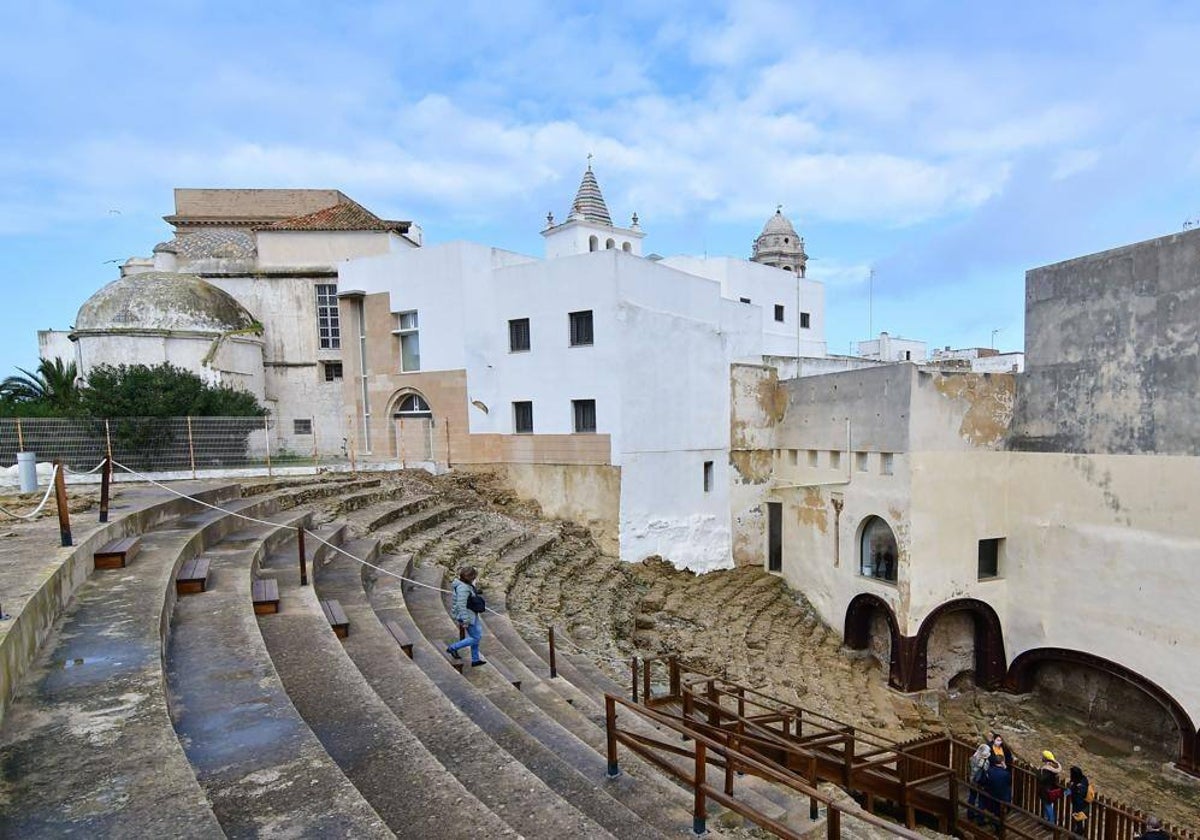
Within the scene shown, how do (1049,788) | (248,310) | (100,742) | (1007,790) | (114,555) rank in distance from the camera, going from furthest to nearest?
(248,310)
(1049,788)
(1007,790)
(114,555)
(100,742)

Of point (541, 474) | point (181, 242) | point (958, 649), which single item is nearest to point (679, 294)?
point (541, 474)

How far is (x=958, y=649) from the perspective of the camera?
14.0m

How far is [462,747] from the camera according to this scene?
4.31m

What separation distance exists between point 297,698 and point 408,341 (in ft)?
46.8

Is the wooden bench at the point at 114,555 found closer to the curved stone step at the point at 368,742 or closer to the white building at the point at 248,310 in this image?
the curved stone step at the point at 368,742

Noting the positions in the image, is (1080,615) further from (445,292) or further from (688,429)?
(445,292)

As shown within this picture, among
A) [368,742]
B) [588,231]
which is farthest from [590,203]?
[368,742]

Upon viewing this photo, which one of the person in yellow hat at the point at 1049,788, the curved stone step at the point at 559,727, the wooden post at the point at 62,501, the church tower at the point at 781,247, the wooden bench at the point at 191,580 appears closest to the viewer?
the curved stone step at the point at 559,727

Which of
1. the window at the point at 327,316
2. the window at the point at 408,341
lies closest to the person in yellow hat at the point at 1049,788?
the window at the point at 408,341

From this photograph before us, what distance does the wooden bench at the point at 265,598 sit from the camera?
20.5 feet

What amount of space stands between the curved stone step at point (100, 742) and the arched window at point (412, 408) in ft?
Result: 41.5

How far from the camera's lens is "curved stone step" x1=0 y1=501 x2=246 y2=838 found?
270 centimetres

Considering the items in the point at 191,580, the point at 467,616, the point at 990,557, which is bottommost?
the point at 990,557

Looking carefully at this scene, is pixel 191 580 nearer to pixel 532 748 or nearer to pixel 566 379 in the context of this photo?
pixel 532 748
